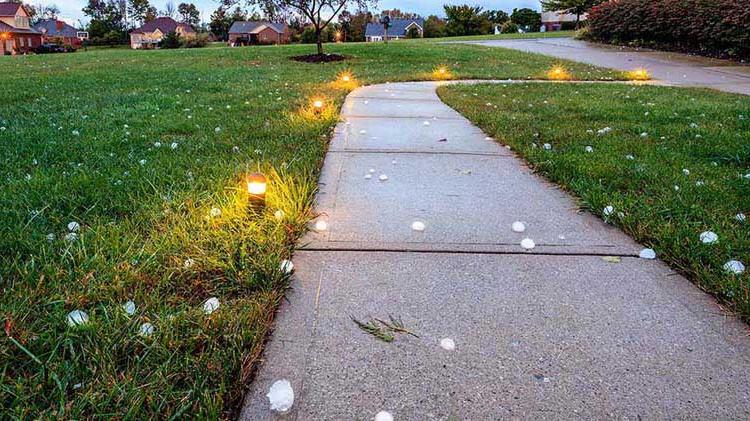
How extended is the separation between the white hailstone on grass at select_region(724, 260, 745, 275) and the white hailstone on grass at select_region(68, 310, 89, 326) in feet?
7.59

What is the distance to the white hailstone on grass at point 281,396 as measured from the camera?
1244 millimetres

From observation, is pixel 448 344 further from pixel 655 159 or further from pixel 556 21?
pixel 556 21

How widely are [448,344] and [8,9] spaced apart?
56.7m

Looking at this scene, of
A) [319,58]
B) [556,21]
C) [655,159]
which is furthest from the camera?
[556,21]

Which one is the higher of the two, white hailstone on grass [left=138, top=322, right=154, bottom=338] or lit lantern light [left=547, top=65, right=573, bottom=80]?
lit lantern light [left=547, top=65, right=573, bottom=80]

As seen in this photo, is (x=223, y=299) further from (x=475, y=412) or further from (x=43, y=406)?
(x=475, y=412)

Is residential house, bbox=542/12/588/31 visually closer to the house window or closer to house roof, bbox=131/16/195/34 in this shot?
house roof, bbox=131/16/195/34

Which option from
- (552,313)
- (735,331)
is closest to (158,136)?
(552,313)

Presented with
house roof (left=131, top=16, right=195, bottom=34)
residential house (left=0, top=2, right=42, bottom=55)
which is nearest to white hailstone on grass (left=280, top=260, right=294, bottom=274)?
residential house (left=0, top=2, right=42, bottom=55)

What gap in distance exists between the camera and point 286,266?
1873 mm

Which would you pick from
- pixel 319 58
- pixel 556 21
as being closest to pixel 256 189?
pixel 319 58

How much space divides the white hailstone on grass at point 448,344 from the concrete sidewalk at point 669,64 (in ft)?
24.3

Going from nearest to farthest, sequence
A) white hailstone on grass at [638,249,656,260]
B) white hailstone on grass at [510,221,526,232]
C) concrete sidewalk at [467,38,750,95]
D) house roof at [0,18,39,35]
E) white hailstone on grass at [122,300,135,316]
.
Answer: white hailstone on grass at [122,300,135,316]
white hailstone on grass at [638,249,656,260]
white hailstone on grass at [510,221,526,232]
concrete sidewalk at [467,38,750,95]
house roof at [0,18,39,35]

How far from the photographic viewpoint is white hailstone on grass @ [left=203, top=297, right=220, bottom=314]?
1.59 meters
